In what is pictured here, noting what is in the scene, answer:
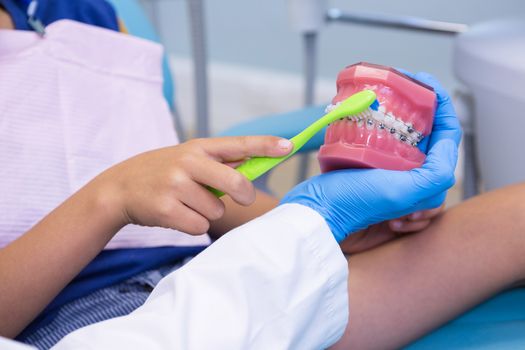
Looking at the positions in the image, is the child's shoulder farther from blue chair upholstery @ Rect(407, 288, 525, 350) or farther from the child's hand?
blue chair upholstery @ Rect(407, 288, 525, 350)

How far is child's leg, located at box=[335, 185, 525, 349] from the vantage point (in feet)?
2.66

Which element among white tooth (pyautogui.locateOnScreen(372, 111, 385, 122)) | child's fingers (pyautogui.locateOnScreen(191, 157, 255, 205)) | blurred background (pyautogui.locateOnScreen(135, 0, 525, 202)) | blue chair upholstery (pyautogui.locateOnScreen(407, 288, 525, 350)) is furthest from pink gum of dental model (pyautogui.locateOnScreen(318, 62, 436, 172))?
blurred background (pyautogui.locateOnScreen(135, 0, 525, 202))

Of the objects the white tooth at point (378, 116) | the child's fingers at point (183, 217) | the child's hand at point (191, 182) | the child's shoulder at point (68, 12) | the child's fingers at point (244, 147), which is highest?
the child's shoulder at point (68, 12)

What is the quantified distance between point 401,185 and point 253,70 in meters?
1.91

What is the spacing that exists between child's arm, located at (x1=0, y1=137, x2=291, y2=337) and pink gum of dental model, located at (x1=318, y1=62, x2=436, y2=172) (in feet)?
0.28

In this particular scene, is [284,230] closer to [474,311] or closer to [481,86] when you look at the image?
[474,311]

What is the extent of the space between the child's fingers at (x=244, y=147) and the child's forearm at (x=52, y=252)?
0.13 meters

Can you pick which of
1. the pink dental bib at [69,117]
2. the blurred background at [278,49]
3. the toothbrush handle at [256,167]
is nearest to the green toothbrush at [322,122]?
the toothbrush handle at [256,167]

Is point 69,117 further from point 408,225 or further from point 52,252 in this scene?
point 408,225

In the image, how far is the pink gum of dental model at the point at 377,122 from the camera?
0.72m

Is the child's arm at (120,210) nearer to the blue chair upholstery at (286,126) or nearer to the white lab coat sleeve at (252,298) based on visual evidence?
the white lab coat sleeve at (252,298)

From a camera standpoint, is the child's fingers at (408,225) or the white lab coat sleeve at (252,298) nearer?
the white lab coat sleeve at (252,298)

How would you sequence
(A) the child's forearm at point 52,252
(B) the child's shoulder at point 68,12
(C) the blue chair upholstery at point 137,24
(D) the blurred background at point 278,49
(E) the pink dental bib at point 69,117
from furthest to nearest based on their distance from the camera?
(D) the blurred background at point 278,49 < (C) the blue chair upholstery at point 137,24 < (B) the child's shoulder at point 68,12 < (E) the pink dental bib at point 69,117 < (A) the child's forearm at point 52,252

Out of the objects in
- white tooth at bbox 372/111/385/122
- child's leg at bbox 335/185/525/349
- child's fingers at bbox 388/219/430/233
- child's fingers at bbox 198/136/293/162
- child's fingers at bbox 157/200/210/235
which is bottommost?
child's leg at bbox 335/185/525/349
